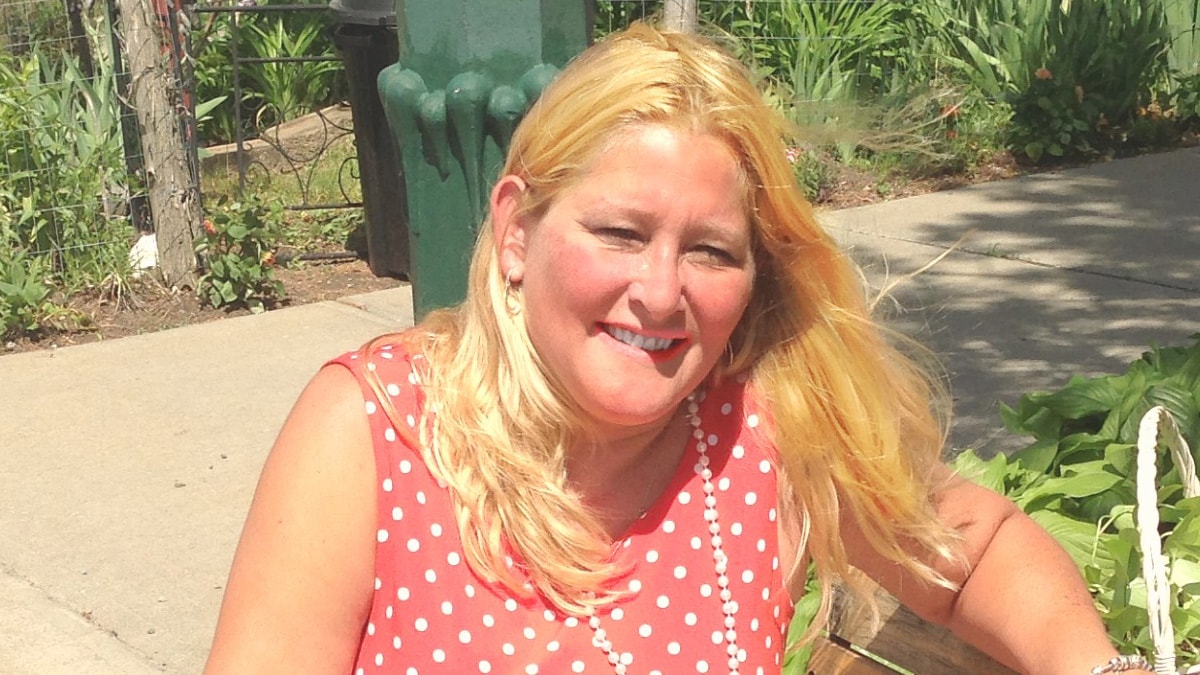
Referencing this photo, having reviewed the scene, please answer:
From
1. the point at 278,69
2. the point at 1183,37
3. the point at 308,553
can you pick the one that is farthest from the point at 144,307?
the point at 1183,37

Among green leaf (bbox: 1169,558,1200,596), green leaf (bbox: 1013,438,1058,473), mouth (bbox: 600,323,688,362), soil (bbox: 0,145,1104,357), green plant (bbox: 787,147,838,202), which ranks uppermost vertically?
mouth (bbox: 600,323,688,362)

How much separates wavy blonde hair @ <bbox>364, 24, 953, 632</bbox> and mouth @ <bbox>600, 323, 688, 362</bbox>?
0.12 meters

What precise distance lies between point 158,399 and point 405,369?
131 inches

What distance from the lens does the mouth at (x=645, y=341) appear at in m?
1.75

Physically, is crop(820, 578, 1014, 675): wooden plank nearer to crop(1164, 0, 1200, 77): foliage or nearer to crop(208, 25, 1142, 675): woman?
crop(208, 25, 1142, 675): woman

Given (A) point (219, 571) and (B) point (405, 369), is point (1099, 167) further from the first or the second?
(B) point (405, 369)

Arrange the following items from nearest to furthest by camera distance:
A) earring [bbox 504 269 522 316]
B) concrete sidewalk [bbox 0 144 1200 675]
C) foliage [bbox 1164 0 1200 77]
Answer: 1. earring [bbox 504 269 522 316]
2. concrete sidewalk [bbox 0 144 1200 675]
3. foliage [bbox 1164 0 1200 77]

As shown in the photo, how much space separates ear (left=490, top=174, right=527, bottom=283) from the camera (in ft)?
6.01

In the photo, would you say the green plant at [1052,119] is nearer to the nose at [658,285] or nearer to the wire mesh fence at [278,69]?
the wire mesh fence at [278,69]

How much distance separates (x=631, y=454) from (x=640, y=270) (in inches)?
11.9

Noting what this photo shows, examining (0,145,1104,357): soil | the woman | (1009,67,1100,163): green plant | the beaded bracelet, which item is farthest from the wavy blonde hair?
(1009,67,1100,163): green plant

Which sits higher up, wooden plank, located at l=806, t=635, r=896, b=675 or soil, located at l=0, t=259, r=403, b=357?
wooden plank, located at l=806, t=635, r=896, b=675

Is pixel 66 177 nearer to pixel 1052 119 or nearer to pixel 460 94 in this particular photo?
pixel 460 94

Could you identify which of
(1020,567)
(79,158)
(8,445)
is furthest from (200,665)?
(79,158)
